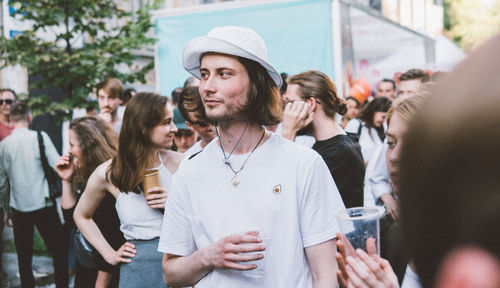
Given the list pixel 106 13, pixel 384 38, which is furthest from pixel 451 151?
pixel 384 38

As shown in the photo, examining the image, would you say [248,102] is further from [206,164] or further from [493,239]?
[493,239]

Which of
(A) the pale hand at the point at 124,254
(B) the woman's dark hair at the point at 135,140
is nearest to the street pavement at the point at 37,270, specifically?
(A) the pale hand at the point at 124,254

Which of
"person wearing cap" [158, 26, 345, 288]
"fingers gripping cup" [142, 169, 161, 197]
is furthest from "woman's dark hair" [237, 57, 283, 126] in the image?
"fingers gripping cup" [142, 169, 161, 197]

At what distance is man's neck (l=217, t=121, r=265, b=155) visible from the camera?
6.86 ft

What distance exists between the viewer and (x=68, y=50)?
761cm

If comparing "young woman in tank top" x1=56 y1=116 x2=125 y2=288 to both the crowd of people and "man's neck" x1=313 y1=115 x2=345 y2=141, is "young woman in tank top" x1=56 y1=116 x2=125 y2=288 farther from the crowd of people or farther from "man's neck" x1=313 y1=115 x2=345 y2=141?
"man's neck" x1=313 y1=115 x2=345 y2=141

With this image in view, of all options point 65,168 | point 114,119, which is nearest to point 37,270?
point 114,119

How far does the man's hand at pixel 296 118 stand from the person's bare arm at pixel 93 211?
124 cm

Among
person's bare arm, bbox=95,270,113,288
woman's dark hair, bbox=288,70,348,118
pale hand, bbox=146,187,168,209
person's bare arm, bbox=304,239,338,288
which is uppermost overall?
woman's dark hair, bbox=288,70,348,118

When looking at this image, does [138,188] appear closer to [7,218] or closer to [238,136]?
[238,136]

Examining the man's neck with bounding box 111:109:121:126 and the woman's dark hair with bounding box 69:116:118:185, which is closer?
the woman's dark hair with bounding box 69:116:118:185

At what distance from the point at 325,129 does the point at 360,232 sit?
1.98 m

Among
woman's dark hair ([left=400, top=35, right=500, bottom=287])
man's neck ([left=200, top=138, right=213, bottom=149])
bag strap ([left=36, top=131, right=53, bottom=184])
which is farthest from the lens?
bag strap ([left=36, top=131, right=53, bottom=184])

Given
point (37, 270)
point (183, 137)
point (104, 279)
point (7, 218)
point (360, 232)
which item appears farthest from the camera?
point (37, 270)
